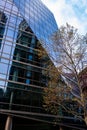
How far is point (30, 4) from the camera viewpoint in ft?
111

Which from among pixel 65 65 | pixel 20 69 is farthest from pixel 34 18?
pixel 65 65

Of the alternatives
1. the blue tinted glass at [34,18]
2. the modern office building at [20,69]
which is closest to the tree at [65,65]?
the modern office building at [20,69]

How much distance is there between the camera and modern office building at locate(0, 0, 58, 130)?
20688mm

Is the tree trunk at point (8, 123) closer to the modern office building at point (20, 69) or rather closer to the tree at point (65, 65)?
the modern office building at point (20, 69)

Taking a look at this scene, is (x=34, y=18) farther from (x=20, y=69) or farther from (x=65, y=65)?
(x=65, y=65)

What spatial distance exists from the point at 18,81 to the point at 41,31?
1110cm

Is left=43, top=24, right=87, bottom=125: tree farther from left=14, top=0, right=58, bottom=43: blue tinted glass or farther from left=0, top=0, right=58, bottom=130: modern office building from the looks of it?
left=14, top=0, right=58, bottom=43: blue tinted glass

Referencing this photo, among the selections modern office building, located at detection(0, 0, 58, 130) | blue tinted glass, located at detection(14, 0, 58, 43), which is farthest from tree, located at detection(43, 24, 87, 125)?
blue tinted glass, located at detection(14, 0, 58, 43)

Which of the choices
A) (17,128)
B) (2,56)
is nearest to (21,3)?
(2,56)

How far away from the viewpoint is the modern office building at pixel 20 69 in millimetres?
20688

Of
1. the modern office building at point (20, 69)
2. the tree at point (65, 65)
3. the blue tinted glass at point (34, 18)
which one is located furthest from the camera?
the blue tinted glass at point (34, 18)

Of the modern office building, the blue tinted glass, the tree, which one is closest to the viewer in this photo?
the tree

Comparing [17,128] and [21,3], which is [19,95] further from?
[21,3]

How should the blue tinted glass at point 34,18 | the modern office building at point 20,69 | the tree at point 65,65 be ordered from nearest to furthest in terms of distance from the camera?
the tree at point 65,65 → the modern office building at point 20,69 → the blue tinted glass at point 34,18
